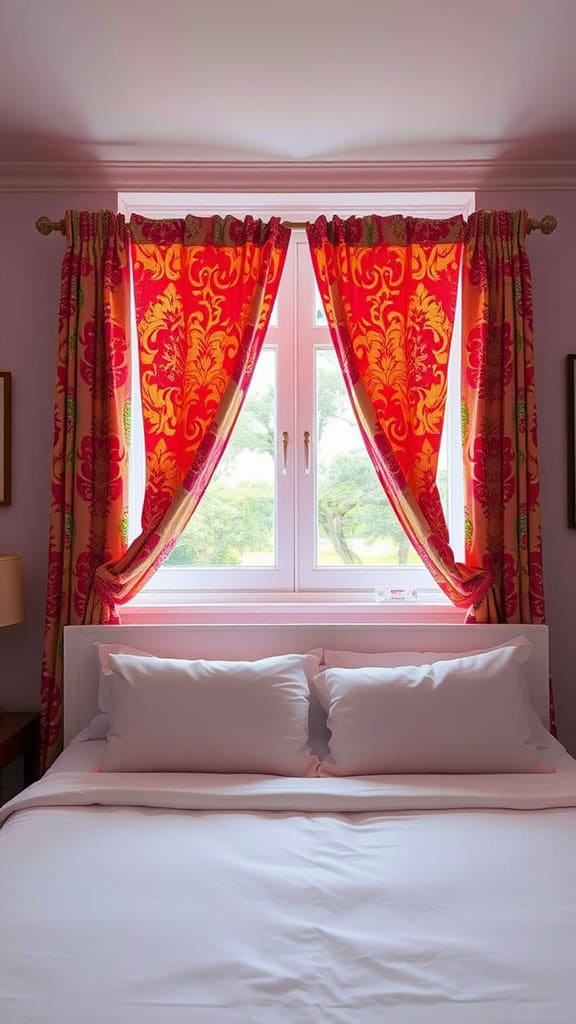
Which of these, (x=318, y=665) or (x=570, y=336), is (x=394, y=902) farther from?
(x=570, y=336)

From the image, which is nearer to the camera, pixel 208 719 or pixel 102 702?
pixel 208 719

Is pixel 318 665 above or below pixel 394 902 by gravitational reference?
above

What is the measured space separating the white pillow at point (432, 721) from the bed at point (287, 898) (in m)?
0.05

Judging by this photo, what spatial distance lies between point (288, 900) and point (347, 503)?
178 centimetres

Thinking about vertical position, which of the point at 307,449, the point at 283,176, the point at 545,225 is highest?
the point at 283,176

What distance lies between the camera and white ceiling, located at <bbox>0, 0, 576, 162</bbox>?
2.06 m

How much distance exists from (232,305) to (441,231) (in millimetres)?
822

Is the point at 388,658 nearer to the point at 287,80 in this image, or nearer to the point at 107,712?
the point at 107,712

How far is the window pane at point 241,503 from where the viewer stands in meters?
3.15

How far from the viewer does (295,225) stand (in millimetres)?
2891

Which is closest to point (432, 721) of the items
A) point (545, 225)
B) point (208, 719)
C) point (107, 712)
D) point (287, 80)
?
point (208, 719)

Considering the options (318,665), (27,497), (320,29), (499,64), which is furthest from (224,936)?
(499,64)

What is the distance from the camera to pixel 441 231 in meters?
2.89

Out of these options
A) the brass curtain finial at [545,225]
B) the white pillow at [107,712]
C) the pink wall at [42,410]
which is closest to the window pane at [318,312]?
the pink wall at [42,410]
